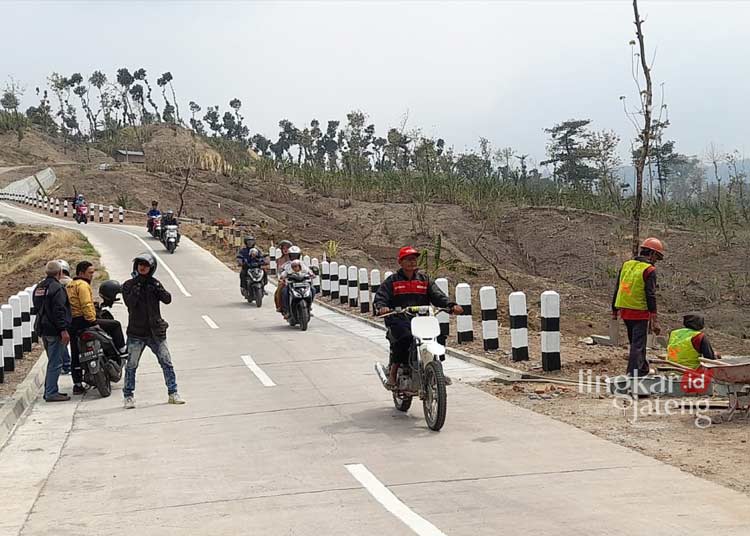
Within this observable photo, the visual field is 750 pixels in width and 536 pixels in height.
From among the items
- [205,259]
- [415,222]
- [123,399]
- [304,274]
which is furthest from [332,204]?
[123,399]

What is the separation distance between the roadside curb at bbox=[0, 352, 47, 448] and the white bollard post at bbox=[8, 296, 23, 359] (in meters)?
0.46

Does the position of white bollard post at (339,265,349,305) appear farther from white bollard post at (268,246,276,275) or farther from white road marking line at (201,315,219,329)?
white bollard post at (268,246,276,275)

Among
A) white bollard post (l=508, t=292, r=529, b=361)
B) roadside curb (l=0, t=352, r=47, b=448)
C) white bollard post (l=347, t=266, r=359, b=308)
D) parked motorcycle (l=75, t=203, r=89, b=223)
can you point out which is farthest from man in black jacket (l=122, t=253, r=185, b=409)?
parked motorcycle (l=75, t=203, r=89, b=223)

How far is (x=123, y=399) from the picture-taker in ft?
40.1

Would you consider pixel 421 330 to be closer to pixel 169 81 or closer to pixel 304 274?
pixel 304 274

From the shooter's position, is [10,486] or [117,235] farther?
[117,235]

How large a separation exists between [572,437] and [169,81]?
4289 inches

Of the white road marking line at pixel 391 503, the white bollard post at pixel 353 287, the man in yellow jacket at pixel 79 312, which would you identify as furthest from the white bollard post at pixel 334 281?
the white road marking line at pixel 391 503

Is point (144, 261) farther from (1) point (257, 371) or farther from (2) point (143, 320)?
(1) point (257, 371)

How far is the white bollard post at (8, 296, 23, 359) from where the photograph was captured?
1505 cm

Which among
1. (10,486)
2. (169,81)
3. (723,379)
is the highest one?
(169,81)

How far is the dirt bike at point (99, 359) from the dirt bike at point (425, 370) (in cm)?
418

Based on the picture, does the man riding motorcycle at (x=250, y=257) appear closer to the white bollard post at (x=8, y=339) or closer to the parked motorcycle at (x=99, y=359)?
the white bollard post at (x=8, y=339)

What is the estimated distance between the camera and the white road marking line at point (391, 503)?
6277 millimetres
